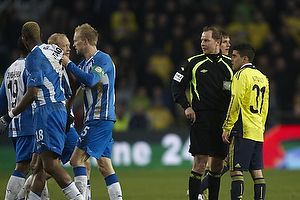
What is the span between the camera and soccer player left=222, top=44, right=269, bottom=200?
6.85 metres

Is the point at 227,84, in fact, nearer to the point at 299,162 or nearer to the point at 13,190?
the point at 13,190

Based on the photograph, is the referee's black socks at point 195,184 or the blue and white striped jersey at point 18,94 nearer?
the blue and white striped jersey at point 18,94

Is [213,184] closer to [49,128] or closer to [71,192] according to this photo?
[71,192]

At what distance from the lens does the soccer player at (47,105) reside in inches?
236

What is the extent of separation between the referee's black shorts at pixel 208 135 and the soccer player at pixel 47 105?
5.80ft

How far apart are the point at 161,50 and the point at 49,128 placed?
10.5 m

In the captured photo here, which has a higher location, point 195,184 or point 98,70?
point 98,70

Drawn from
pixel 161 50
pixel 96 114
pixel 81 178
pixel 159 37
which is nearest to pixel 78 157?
pixel 81 178

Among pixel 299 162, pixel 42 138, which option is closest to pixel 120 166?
pixel 299 162

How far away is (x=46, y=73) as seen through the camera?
6.09 m

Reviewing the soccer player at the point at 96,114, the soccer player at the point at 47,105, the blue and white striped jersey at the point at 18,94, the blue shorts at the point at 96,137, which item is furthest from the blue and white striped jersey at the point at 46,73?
the blue and white striped jersey at the point at 18,94

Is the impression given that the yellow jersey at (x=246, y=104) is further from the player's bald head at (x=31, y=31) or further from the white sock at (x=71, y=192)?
the player's bald head at (x=31, y=31)

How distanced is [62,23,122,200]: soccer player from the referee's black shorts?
1148 millimetres

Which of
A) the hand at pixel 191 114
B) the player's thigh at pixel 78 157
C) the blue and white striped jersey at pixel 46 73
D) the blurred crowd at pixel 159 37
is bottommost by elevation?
the player's thigh at pixel 78 157
